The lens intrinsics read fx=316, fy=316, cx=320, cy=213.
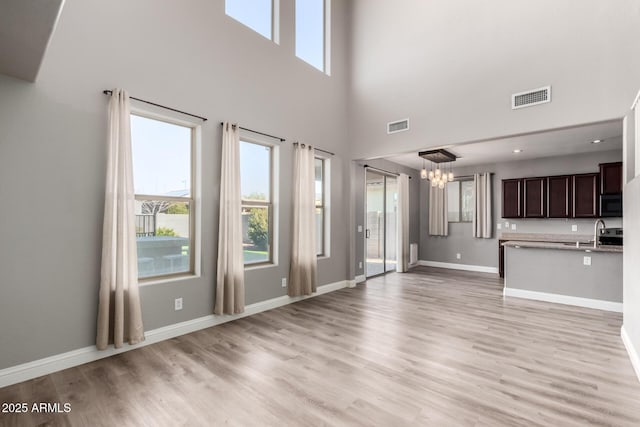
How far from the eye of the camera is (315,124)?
557 centimetres

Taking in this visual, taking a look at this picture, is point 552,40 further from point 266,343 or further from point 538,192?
point 266,343

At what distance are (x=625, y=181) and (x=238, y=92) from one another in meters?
4.89

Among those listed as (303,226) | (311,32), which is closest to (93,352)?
(303,226)

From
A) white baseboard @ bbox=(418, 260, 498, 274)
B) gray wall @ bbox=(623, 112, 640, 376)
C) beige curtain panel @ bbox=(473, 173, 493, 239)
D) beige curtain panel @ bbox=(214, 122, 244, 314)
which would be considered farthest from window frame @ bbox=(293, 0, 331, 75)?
white baseboard @ bbox=(418, 260, 498, 274)

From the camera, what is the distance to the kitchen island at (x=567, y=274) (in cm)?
459

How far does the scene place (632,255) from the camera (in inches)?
125

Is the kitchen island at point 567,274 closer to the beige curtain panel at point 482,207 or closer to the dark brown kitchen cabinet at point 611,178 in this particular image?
the dark brown kitchen cabinet at point 611,178

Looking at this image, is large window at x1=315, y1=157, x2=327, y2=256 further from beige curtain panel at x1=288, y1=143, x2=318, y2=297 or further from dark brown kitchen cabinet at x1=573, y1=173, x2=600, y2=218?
dark brown kitchen cabinet at x1=573, y1=173, x2=600, y2=218

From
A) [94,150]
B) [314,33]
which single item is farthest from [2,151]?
[314,33]

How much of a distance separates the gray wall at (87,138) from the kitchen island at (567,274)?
423 centimetres

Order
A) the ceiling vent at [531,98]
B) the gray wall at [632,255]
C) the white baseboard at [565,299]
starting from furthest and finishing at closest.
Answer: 1. the white baseboard at [565,299]
2. the ceiling vent at [531,98]
3. the gray wall at [632,255]

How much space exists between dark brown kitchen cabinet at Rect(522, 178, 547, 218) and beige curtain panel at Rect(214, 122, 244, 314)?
6.41 metres

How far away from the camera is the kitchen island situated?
181 inches

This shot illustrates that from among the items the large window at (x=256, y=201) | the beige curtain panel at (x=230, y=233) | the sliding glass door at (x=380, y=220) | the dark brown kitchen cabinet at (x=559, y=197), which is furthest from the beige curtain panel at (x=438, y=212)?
the beige curtain panel at (x=230, y=233)
